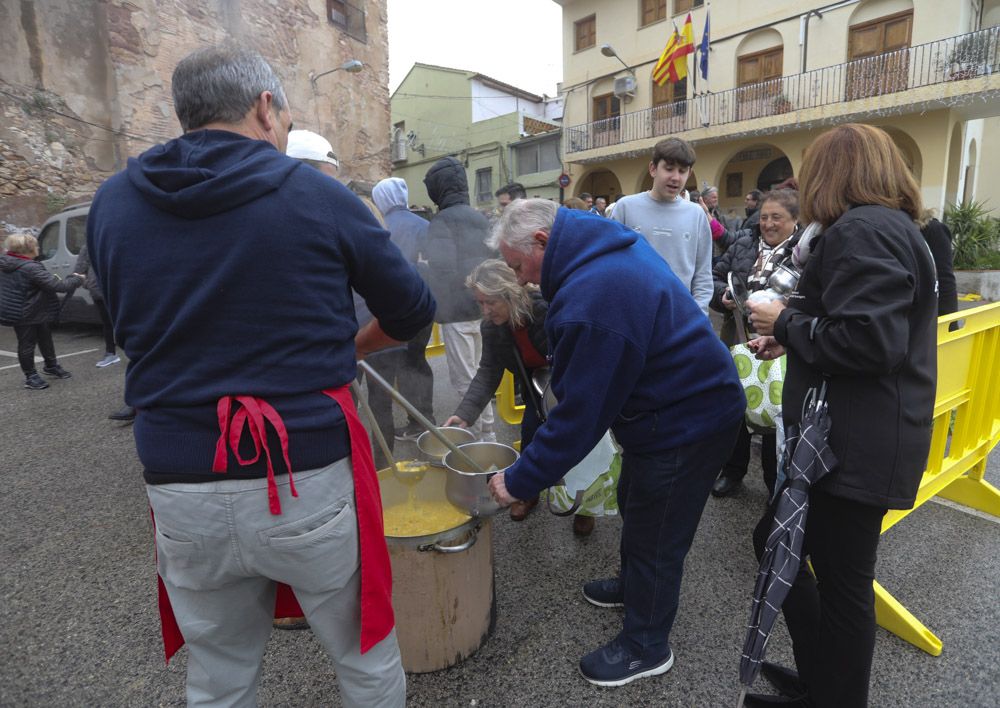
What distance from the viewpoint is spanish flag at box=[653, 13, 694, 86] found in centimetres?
1622

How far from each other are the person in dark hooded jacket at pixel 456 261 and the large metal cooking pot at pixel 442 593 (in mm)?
1818

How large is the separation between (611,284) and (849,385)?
26.4 inches

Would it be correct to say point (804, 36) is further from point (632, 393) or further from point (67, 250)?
point (632, 393)

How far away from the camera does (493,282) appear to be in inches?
109

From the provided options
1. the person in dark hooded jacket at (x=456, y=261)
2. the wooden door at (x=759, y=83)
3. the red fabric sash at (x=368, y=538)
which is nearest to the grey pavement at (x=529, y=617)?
the red fabric sash at (x=368, y=538)

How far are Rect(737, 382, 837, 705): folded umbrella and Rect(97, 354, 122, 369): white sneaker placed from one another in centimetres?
764

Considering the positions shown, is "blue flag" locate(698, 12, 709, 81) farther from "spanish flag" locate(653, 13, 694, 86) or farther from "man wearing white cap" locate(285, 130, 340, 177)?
"man wearing white cap" locate(285, 130, 340, 177)

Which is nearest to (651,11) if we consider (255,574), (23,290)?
(23,290)

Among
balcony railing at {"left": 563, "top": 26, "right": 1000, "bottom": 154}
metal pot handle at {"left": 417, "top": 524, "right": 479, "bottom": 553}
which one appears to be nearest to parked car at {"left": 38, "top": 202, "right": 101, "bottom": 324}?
metal pot handle at {"left": 417, "top": 524, "right": 479, "bottom": 553}

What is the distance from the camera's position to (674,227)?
3.46m

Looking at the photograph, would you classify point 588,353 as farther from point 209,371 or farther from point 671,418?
point 209,371

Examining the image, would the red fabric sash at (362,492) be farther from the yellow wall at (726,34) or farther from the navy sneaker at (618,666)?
the yellow wall at (726,34)

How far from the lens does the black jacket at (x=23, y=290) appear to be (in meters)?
5.85

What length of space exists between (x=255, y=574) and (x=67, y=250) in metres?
9.89
